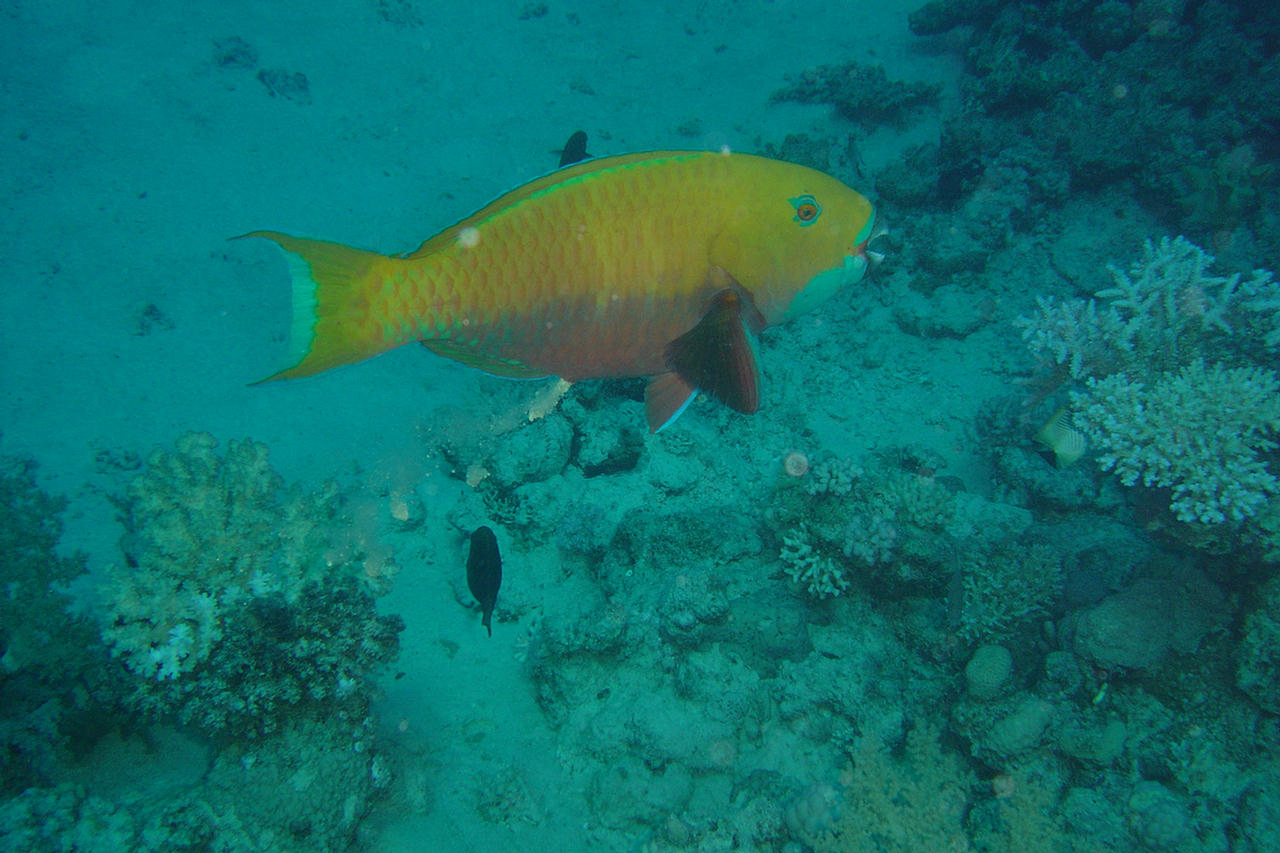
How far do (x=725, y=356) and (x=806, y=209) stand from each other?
729mm

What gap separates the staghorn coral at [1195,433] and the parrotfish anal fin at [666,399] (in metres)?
3.22

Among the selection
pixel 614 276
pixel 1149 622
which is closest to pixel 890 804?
pixel 1149 622

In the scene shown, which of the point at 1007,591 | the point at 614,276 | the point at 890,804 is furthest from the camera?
the point at 1007,591

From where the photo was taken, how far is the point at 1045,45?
894cm

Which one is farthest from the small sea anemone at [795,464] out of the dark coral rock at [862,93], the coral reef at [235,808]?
the dark coral rock at [862,93]

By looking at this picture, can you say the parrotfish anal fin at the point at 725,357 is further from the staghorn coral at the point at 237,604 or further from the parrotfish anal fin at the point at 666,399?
the staghorn coral at the point at 237,604

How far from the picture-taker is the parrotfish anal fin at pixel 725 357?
2324 mm

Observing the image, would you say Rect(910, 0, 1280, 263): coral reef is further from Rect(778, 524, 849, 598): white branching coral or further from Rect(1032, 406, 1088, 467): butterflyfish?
Rect(778, 524, 849, 598): white branching coral

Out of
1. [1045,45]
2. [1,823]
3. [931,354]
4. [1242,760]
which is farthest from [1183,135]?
[1,823]

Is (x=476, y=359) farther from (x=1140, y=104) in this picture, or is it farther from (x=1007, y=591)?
(x=1140, y=104)

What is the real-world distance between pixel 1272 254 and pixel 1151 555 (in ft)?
17.0

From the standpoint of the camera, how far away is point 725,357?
234cm

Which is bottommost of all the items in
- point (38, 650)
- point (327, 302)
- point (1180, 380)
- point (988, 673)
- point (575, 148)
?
point (988, 673)

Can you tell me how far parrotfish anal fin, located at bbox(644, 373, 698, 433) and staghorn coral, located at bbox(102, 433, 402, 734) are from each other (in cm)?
209
